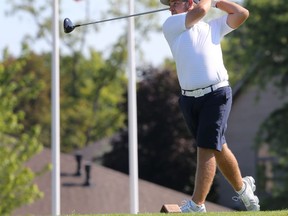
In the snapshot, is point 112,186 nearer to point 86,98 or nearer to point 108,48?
point 108,48

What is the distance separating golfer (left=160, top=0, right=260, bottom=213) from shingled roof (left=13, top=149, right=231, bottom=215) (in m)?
23.1

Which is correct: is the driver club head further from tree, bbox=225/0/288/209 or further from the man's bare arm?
tree, bbox=225/0/288/209

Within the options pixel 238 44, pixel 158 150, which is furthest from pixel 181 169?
pixel 238 44

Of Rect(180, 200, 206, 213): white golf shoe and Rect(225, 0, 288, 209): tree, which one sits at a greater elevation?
Rect(225, 0, 288, 209): tree

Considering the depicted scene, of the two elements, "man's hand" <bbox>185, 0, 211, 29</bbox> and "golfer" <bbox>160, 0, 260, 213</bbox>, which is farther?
"golfer" <bbox>160, 0, 260, 213</bbox>

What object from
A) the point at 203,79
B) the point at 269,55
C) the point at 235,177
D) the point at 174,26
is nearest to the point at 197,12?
the point at 174,26

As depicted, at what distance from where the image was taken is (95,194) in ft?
120

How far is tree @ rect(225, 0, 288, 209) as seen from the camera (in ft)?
139

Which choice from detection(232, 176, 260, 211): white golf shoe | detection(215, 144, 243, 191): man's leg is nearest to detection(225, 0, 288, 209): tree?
detection(232, 176, 260, 211): white golf shoe

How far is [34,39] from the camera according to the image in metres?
68.4

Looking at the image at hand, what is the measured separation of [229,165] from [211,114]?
541 mm

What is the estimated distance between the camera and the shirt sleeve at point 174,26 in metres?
10.7

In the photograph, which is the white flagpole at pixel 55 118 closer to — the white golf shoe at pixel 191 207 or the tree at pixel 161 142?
the white golf shoe at pixel 191 207

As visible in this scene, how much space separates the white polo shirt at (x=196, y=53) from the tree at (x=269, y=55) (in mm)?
31525
